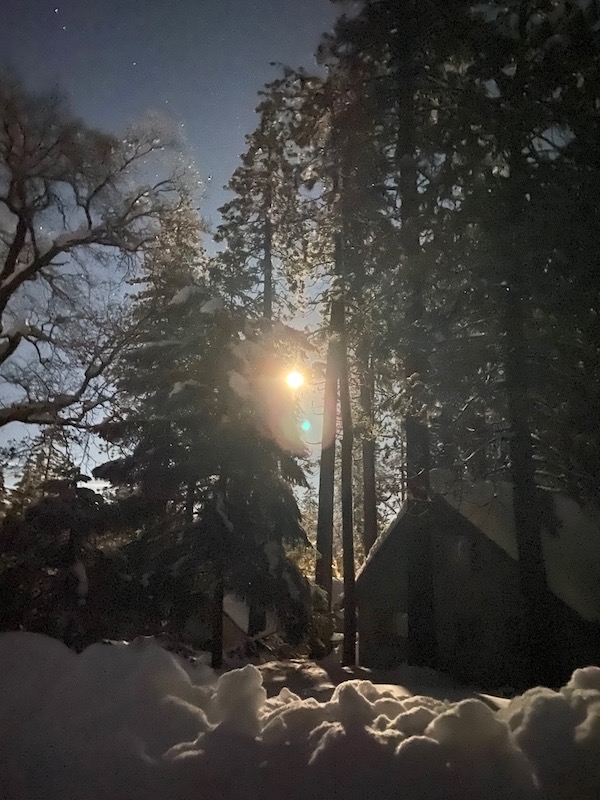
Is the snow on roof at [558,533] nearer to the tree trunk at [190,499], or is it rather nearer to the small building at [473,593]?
the small building at [473,593]

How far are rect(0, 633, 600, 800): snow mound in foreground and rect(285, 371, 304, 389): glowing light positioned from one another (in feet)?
35.6

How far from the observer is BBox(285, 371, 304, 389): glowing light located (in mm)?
15139

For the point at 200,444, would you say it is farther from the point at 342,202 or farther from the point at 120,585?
the point at 342,202

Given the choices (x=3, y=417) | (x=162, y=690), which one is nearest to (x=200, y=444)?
(x=3, y=417)

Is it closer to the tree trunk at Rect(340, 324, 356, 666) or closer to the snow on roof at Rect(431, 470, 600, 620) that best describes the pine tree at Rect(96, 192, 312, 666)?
the tree trunk at Rect(340, 324, 356, 666)

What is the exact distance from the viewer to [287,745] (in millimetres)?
3684

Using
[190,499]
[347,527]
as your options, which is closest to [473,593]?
[347,527]

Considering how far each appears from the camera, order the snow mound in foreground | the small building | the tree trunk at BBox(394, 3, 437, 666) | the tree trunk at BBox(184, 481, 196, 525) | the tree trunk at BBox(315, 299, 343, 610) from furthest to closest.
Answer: the tree trunk at BBox(315, 299, 343, 610)
the tree trunk at BBox(184, 481, 196, 525)
the tree trunk at BBox(394, 3, 437, 666)
the small building
the snow mound in foreground

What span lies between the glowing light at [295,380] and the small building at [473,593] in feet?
13.7

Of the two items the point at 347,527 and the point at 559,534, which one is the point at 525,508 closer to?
the point at 559,534

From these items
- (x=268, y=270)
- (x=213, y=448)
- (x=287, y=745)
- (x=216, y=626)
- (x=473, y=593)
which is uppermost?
(x=268, y=270)

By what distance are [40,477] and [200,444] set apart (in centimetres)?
323

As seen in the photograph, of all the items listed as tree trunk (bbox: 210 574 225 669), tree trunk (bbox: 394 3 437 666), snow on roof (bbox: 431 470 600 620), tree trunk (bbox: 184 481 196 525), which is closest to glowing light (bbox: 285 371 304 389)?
tree trunk (bbox: 394 3 437 666)

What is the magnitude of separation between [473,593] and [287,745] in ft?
33.9
